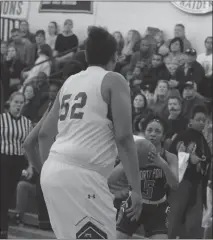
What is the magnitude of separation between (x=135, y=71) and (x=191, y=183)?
4.15m

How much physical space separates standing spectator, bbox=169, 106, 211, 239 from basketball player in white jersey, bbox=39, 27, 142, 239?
5690 millimetres

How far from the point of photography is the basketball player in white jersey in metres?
5.04

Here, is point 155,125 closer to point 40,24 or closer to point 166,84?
point 166,84

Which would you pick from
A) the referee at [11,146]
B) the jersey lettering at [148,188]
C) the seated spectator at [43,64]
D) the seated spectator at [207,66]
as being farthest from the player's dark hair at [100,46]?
the seated spectator at [43,64]

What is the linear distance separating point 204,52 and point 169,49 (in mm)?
1077

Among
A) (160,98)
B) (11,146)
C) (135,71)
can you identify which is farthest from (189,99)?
(11,146)

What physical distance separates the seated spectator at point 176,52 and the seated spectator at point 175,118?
6.88ft

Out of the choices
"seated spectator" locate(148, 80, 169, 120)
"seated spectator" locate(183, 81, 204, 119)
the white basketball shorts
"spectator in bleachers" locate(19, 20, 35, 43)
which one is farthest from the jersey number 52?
"spectator in bleachers" locate(19, 20, 35, 43)

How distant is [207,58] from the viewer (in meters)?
14.9

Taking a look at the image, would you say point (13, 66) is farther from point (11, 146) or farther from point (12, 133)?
point (11, 146)

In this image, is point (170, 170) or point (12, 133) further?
point (12, 133)

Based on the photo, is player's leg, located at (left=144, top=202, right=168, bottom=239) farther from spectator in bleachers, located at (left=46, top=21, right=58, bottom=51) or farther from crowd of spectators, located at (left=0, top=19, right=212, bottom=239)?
spectator in bleachers, located at (left=46, top=21, right=58, bottom=51)

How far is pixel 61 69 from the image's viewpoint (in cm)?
1677

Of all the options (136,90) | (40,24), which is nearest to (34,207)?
(136,90)
